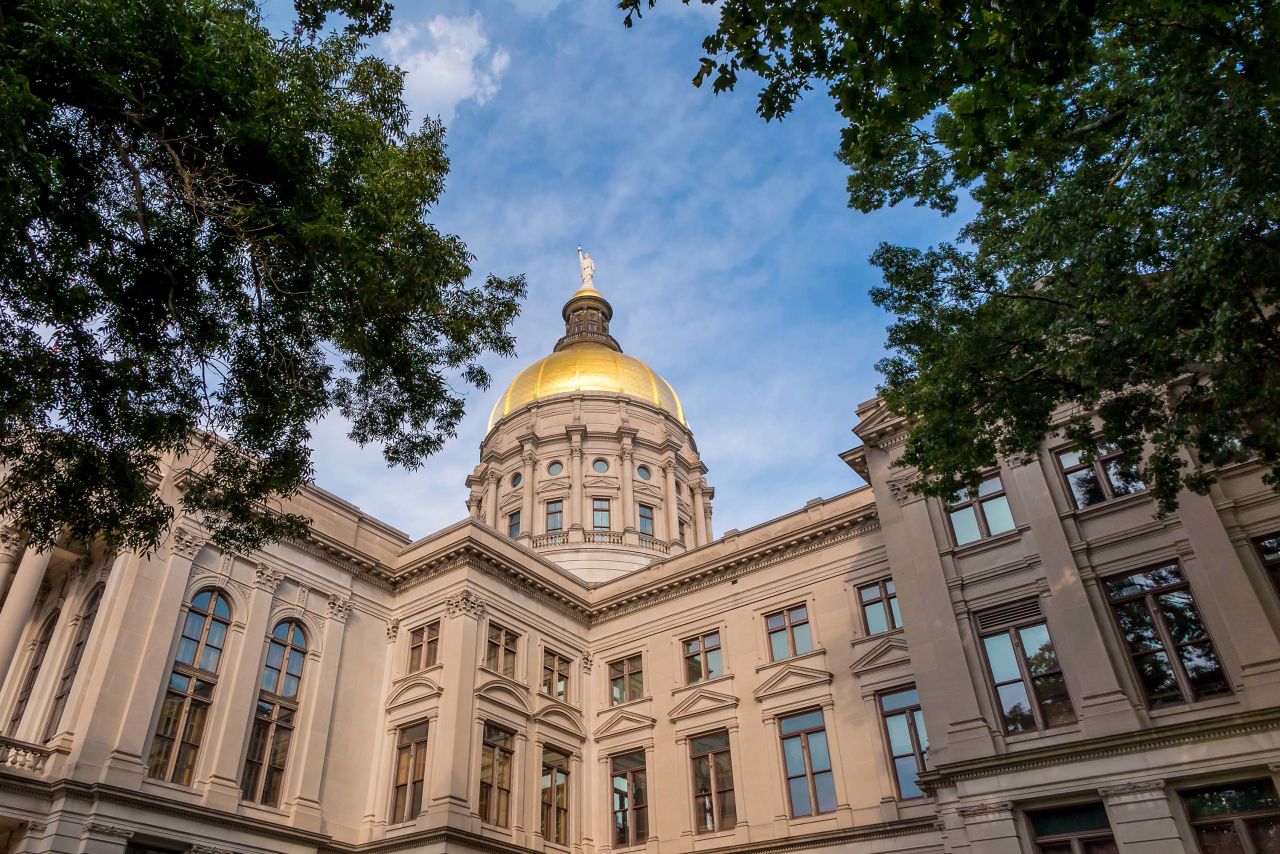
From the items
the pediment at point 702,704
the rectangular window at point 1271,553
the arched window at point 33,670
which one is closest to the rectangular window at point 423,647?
the pediment at point 702,704

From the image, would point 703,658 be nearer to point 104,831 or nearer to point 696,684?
point 696,684

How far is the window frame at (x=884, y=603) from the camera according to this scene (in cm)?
2548

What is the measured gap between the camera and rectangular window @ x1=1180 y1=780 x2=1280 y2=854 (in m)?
15.6

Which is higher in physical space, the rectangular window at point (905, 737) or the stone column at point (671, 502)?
the stone column at point (671, 502)

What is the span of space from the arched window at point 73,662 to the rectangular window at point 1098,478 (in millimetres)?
24615

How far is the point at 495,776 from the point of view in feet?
83.3

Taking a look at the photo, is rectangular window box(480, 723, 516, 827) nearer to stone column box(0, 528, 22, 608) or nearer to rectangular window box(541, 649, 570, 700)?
rectangular window box(541, 649, 570, 700)

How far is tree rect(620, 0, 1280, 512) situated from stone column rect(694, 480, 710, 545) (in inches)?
1368

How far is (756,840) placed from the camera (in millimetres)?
24484

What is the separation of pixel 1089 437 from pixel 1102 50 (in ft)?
21.4

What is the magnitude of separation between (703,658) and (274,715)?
13039 millimetres

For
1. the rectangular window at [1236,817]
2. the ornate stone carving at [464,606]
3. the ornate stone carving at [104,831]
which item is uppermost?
the ornate stone carving at [464,606]

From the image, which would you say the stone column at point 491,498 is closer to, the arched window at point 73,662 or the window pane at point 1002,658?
the arched window at point 73,662

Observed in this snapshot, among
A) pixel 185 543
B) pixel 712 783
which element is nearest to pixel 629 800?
pixel 712 783
